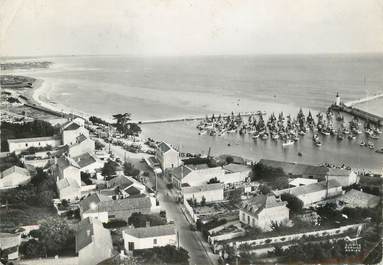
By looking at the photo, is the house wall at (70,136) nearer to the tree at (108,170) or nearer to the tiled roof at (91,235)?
the tree at (108,170)

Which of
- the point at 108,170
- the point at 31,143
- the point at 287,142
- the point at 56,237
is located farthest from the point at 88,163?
the point at 287,142

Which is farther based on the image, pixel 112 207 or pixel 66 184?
pixel 66 184

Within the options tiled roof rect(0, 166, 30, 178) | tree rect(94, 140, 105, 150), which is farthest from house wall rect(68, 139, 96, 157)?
tiled roof rect(0, 166, 30, 178)

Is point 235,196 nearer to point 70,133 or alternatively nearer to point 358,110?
point 70,133

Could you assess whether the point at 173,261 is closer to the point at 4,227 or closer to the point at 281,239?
the point at 281,239

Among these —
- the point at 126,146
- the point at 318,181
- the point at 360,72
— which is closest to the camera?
the point at 318,181

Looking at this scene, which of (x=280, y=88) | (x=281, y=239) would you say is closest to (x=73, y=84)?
(x=280, y=88)

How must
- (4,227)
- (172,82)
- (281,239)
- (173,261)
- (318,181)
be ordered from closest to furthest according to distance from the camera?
(173,261)
(281,239)
(4,227)
(318,181)
(172,82)

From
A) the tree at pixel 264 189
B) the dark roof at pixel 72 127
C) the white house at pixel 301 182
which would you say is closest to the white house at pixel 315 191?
the tree at pixel 264 189
